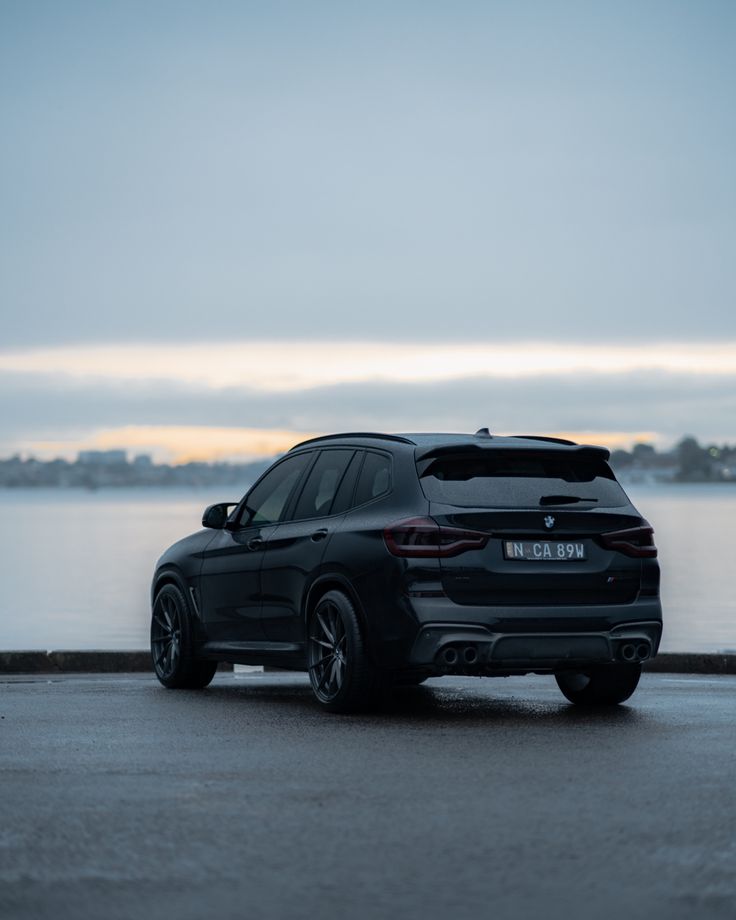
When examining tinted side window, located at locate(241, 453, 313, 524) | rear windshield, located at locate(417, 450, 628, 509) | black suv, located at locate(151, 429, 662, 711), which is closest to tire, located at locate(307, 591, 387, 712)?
black suv, located at locate(151, 429, 662, 711)

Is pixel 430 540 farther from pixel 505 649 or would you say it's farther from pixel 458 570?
pixel 505 649

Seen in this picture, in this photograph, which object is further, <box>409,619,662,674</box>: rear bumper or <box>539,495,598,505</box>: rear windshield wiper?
<box>539,495,598,505</box>: rear windshield wiper

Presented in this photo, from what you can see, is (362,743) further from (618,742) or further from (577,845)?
(577,845)

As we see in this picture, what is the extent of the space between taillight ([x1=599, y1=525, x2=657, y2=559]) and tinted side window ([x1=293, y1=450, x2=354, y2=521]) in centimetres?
187

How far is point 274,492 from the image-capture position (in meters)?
12.8

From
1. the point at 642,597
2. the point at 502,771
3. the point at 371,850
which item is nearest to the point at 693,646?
the point at 642,597

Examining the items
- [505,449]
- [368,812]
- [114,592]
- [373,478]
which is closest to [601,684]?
[505,449]

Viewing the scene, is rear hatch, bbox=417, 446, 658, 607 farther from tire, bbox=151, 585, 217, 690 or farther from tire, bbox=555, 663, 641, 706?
tire, bbox=151, 585, 217, 690

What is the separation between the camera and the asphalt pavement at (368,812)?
229 inches

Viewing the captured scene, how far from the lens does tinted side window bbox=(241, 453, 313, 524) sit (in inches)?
492

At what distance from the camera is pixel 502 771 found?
8445 mm

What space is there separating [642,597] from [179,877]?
5611 mm

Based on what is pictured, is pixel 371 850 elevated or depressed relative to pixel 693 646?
elevated

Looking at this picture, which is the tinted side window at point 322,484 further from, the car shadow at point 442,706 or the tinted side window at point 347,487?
the car shadow at point 442,706
